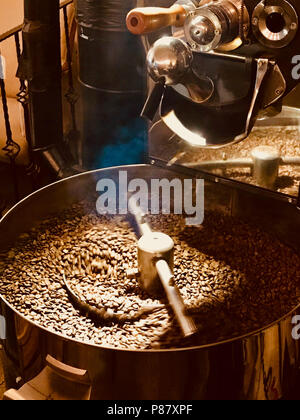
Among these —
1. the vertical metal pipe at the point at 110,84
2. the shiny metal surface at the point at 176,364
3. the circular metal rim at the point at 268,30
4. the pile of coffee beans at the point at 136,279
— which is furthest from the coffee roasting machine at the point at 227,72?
the vertical metal pipe at the point at 110,84

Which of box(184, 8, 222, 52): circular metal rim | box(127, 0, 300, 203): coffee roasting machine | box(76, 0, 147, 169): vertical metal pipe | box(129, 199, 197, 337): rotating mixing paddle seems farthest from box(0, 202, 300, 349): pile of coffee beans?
box(184, 8, 222, 52): circular metal rim

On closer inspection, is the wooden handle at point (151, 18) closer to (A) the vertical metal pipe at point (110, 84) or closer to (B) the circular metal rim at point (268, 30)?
(B) the circular metal rim at point (268, 30)

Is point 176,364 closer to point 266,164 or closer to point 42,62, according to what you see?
point 266,164

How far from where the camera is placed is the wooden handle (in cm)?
117

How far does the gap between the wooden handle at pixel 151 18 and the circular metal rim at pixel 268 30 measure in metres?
0.18

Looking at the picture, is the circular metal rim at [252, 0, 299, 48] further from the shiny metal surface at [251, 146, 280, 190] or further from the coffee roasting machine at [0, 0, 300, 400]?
the shiny metal surface at [251, 146, 280, 190]

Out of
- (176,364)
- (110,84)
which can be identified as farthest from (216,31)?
(110,84)

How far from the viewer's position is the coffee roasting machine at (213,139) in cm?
118

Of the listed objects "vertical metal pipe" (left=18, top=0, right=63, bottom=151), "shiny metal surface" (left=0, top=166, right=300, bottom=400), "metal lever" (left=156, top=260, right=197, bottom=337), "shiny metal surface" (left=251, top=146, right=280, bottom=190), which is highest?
"vertical metal pipe" (left=18, top=0, right=63, bottom=151)

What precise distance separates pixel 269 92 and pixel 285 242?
67 cm

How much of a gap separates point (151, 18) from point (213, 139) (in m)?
0.32

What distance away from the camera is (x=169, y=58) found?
1195 millimetres
